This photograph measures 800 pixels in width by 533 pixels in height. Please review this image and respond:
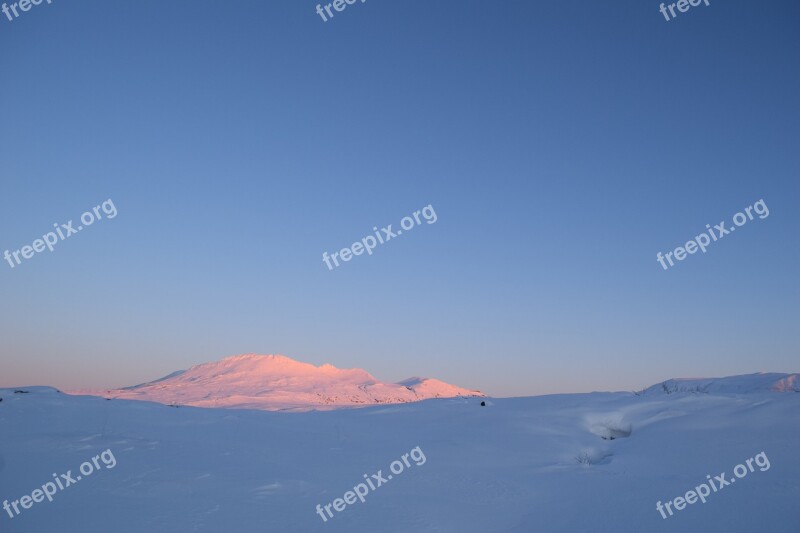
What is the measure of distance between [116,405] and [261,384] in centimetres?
Result: 2720

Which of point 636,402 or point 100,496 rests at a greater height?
point 100,496

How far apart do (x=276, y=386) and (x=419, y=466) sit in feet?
98.4

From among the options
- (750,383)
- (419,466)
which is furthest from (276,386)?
(419,466)

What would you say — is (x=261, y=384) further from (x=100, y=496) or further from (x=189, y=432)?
(x=100, y=496)

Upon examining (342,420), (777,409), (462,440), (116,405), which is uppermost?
(116,405)

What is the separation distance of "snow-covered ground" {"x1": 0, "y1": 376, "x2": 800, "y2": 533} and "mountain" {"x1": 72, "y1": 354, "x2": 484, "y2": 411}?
1787 cm

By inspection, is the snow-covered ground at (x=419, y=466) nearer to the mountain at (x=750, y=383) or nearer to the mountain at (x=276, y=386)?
the mountain at (x=750, y=383)

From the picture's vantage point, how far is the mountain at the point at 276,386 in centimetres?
2745

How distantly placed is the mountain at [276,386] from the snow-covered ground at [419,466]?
17.9 metres

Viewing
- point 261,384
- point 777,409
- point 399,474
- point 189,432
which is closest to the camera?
point 399,474

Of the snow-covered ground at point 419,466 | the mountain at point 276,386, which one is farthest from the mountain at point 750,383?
the mountain at point 276,386

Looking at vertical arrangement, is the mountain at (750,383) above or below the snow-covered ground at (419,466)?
below

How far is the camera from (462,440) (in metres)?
6.17

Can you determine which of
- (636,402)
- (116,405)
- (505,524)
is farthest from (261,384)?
(505,524)
